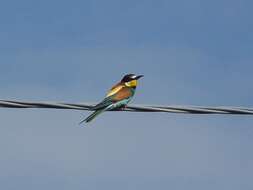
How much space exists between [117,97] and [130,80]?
6.06 ft

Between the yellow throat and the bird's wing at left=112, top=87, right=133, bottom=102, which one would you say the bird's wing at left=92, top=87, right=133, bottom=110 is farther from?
the yellow throat

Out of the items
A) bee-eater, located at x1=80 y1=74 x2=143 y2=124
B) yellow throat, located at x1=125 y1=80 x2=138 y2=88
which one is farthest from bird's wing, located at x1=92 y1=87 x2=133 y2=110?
yellow throat, located at x1=125 y1=80 x2=138 y2=88

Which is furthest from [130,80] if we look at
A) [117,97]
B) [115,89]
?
[117,97]

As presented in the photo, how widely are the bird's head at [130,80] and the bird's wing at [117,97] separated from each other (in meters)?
0.30

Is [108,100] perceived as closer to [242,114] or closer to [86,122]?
[86,122]

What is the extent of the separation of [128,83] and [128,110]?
5645mm

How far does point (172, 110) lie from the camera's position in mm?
10500

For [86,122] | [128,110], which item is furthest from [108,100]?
[128,110]

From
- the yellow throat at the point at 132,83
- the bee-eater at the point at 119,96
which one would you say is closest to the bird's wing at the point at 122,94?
the bee-eater at the point at 119,96

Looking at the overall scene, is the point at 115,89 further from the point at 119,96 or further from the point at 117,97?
the point at 117,97

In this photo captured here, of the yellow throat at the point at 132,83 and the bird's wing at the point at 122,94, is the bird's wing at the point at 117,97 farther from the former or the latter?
the yellow throat at the point at 132,83

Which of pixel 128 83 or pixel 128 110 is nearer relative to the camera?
pixel 128 110

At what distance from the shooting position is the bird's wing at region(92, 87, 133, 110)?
13405mm

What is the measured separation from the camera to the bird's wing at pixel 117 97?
13405 mm
